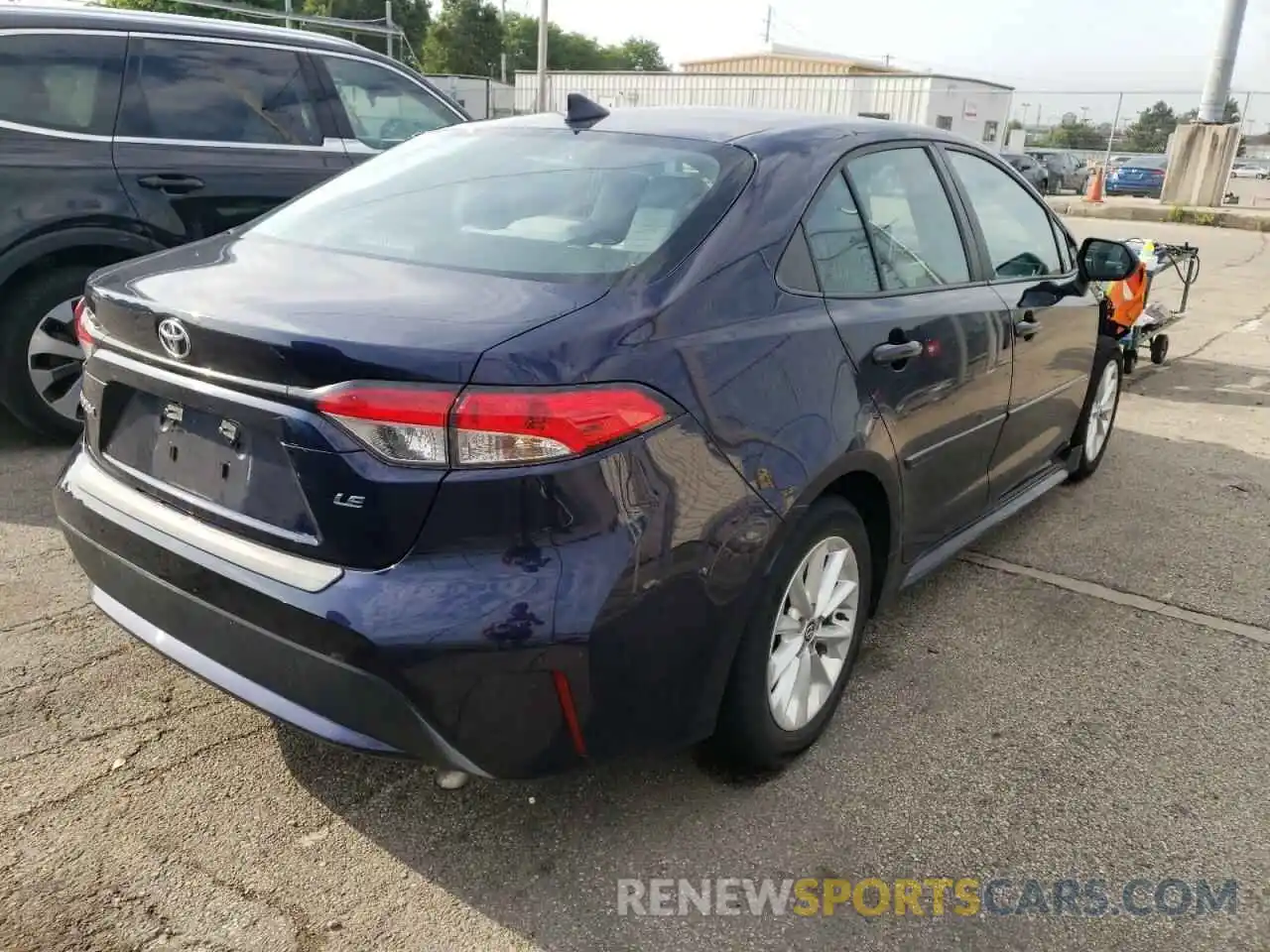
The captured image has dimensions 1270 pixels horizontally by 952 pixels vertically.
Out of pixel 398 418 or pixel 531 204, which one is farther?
pixel 531 204

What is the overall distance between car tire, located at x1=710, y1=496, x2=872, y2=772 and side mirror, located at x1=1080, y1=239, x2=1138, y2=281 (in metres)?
2.13

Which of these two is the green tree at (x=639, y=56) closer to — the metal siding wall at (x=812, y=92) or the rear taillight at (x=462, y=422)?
the metal siding wall at (x=812, y=92)

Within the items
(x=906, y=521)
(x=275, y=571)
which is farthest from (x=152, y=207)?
(x=906, y=521)

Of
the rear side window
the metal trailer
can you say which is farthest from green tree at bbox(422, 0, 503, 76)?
the rear side window

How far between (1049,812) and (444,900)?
1526mm

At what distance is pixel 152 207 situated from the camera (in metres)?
4.84

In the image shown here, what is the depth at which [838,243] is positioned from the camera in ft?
9.09

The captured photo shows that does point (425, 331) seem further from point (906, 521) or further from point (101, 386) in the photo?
point (906, 521)

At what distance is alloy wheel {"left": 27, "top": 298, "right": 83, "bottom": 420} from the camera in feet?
Result: 15.2

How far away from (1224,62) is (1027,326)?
1965 cm

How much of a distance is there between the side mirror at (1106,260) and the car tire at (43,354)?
4.44 meters

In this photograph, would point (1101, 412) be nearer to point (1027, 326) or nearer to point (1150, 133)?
point (1027, 326)

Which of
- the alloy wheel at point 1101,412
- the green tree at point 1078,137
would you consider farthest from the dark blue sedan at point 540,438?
the green tree at point 1078,137

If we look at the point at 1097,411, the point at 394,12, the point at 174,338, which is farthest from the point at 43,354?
the point at 394,12
